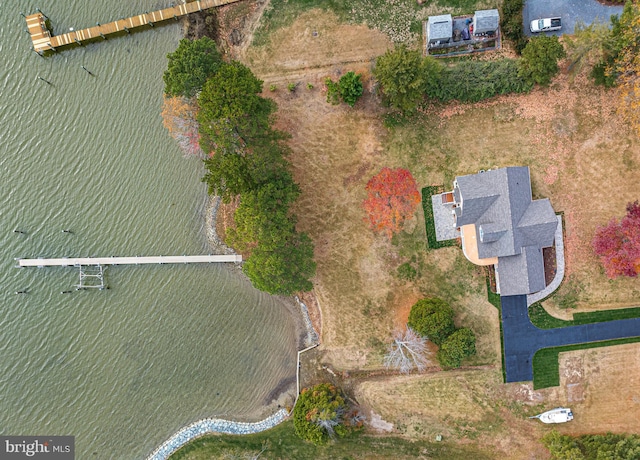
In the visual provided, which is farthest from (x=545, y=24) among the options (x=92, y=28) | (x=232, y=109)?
(x=92, y=28)

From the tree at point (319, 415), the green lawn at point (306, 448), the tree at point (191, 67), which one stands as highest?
the tree at point (191, 67)

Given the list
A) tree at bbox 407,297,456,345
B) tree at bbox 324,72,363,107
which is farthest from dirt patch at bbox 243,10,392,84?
tree at bbox 407,297,456,345

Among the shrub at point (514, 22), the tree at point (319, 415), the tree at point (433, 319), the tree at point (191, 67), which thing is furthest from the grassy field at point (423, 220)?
the tree at point (191, 67)

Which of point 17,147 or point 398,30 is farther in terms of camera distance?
point 17,147

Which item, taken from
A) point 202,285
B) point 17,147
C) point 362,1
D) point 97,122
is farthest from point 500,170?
point 17,147

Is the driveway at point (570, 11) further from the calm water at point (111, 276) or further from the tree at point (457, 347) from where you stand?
the calm water at point (111, 276)

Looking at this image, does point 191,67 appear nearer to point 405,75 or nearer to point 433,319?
point 405,75

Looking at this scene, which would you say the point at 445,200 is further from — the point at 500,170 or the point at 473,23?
the point at 473,23
